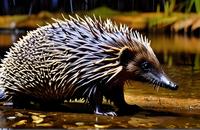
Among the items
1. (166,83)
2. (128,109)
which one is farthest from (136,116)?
(166,83)

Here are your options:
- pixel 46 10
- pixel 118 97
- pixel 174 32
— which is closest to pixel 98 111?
pixel 118 97

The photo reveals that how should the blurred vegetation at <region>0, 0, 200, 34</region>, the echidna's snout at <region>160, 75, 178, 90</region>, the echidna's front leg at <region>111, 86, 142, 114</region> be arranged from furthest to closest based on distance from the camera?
the blurred vegetation at <region>0, 0, 200, 34</region> < the echidna's front leg at <region>111, 86, 142, 114</region> < the echidna's snout at <region>160, 75, 178, 90</region>

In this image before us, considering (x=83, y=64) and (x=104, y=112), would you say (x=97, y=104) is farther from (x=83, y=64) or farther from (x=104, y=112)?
(x=83, y=64)

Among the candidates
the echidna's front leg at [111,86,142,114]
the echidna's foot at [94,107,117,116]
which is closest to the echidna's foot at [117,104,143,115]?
the echidna's front leg at [111,86,142,114]

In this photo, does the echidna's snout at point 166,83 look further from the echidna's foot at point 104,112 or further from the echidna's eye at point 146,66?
the echidna's foot at point 104,112

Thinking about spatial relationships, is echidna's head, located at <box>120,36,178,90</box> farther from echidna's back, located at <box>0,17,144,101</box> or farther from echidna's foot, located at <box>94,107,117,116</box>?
echidna's foot, located at <box>94,107,117,116</box>

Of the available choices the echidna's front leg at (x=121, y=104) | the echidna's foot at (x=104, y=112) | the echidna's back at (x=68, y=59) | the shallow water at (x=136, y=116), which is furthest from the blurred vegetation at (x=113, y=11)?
the echidna's foot at (x=104, y=112)

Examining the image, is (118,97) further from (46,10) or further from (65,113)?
(46,10)

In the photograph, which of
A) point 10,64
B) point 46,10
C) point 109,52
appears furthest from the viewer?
point 46,10
